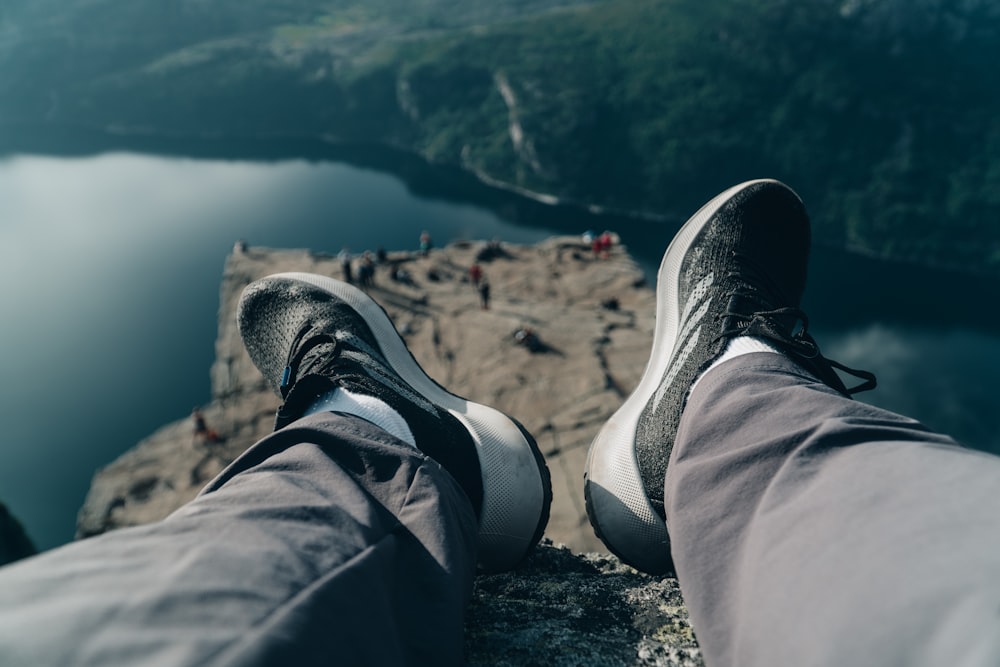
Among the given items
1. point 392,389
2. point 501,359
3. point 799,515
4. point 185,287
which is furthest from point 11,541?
point 185,287

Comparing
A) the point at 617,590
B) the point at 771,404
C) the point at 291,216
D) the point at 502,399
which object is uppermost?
the point at 771,404

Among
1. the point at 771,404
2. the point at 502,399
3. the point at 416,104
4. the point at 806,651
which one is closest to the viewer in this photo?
the point at 806,651

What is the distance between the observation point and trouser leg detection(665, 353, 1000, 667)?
71cm

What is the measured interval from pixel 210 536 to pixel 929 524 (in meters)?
1.06

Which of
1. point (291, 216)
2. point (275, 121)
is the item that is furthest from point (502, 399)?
point (275, 121)

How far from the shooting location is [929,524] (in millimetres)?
821

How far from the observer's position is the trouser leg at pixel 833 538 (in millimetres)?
709

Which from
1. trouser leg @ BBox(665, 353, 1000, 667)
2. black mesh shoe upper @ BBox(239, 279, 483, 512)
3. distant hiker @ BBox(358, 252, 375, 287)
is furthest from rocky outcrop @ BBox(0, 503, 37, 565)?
trouser leg @ BBox(665, 353, 1000, 667)

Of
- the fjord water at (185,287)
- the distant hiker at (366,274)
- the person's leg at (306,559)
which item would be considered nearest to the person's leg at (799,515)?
the person's leg at (306,559)

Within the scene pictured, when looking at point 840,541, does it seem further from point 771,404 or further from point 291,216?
point 291,216

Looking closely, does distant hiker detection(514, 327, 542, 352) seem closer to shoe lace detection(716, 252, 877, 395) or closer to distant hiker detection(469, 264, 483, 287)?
distant hiker detection(469, 264, 483, 287)

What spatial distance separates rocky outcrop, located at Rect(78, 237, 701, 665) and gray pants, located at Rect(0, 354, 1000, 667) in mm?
326

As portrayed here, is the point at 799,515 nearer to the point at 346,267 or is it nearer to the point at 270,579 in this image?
the point at 270,579

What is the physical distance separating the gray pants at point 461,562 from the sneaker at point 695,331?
545 millimetres
